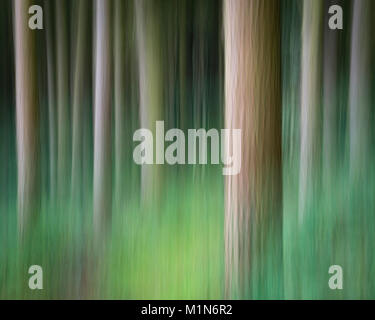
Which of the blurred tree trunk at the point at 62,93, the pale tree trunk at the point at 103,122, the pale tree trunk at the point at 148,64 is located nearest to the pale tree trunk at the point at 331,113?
the pale tree trunk at the point at 148,64

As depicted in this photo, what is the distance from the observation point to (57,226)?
134 cm

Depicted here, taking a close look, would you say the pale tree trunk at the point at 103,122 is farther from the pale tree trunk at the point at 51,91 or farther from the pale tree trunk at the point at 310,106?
the pale tree trunk at the point at 310,106

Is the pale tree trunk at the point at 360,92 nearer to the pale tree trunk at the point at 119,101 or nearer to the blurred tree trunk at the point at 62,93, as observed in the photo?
the pale tree trunk at the point at 119,101

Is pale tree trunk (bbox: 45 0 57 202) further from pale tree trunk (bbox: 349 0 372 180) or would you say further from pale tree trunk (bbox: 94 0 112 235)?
pale tree trunk (bbox: 349 0 372 180)

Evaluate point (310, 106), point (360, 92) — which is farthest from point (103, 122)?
point (360, 92)

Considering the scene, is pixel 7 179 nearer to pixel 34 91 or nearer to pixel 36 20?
pixel 34 91

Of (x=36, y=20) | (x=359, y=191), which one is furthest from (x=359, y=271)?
(x=36, y=20)

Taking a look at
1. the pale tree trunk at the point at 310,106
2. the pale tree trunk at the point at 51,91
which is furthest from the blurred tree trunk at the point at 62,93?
the pale tree trunk at the point at 310,106

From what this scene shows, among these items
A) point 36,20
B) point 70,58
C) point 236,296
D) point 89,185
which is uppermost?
point 36,20

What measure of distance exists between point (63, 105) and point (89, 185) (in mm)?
229

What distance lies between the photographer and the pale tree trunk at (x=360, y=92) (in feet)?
4.32

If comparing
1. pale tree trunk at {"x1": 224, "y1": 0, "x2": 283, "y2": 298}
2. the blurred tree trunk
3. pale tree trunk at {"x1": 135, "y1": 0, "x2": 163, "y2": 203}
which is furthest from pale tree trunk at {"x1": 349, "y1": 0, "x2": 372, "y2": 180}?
the blurred tree trunk

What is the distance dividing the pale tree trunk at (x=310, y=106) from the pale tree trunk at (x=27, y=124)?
71 cm

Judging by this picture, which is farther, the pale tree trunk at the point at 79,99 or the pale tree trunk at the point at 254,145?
the pale tree trunk at the point at 79,99
